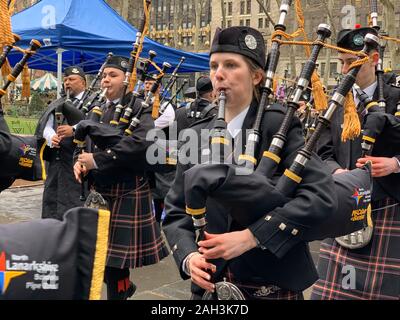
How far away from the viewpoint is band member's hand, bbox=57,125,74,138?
14.1 ft

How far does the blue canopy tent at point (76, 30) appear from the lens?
24.8 feet

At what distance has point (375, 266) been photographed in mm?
2855

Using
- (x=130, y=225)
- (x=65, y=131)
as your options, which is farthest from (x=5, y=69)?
(x=130, y=225)

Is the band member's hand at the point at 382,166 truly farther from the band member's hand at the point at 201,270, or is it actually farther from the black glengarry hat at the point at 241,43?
the band member's hand at the point at 201,270

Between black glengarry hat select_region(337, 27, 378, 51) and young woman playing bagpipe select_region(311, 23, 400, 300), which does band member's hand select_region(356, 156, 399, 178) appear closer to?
young woman playing bagpipe select_region(311, 23, 400, 300)

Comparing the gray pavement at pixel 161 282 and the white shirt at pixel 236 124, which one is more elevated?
the white shirt at pixel 236 124

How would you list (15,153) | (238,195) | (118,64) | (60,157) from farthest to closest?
(60,157) → (118,64) → (15,153) → (238,195)

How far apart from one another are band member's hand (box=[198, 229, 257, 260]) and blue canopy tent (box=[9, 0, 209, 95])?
645 cm

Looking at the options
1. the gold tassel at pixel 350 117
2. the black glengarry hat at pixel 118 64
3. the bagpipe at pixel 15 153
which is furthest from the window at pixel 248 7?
the gold tassel at pixel 350 117

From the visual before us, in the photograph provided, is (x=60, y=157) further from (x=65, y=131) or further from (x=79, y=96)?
(x=79, y=96)

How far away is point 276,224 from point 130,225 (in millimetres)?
2329

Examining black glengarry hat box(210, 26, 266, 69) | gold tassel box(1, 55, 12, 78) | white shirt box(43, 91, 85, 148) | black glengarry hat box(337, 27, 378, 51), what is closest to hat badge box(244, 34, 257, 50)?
black glengarry hat box(210, 26, 266, 69)

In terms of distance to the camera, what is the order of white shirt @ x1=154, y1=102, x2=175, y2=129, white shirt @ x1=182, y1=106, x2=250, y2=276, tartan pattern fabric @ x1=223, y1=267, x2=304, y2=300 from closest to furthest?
tartan pattern fabric @ x1=223, y1=267, x2=304, y2=300 → white shirt @ x1=182, y1=106, x2=250, y2=276 → white shirt @ x1=154, y1=102, x2=175, y2=129

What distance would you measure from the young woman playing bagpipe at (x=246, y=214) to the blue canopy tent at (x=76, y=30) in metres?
6.05
